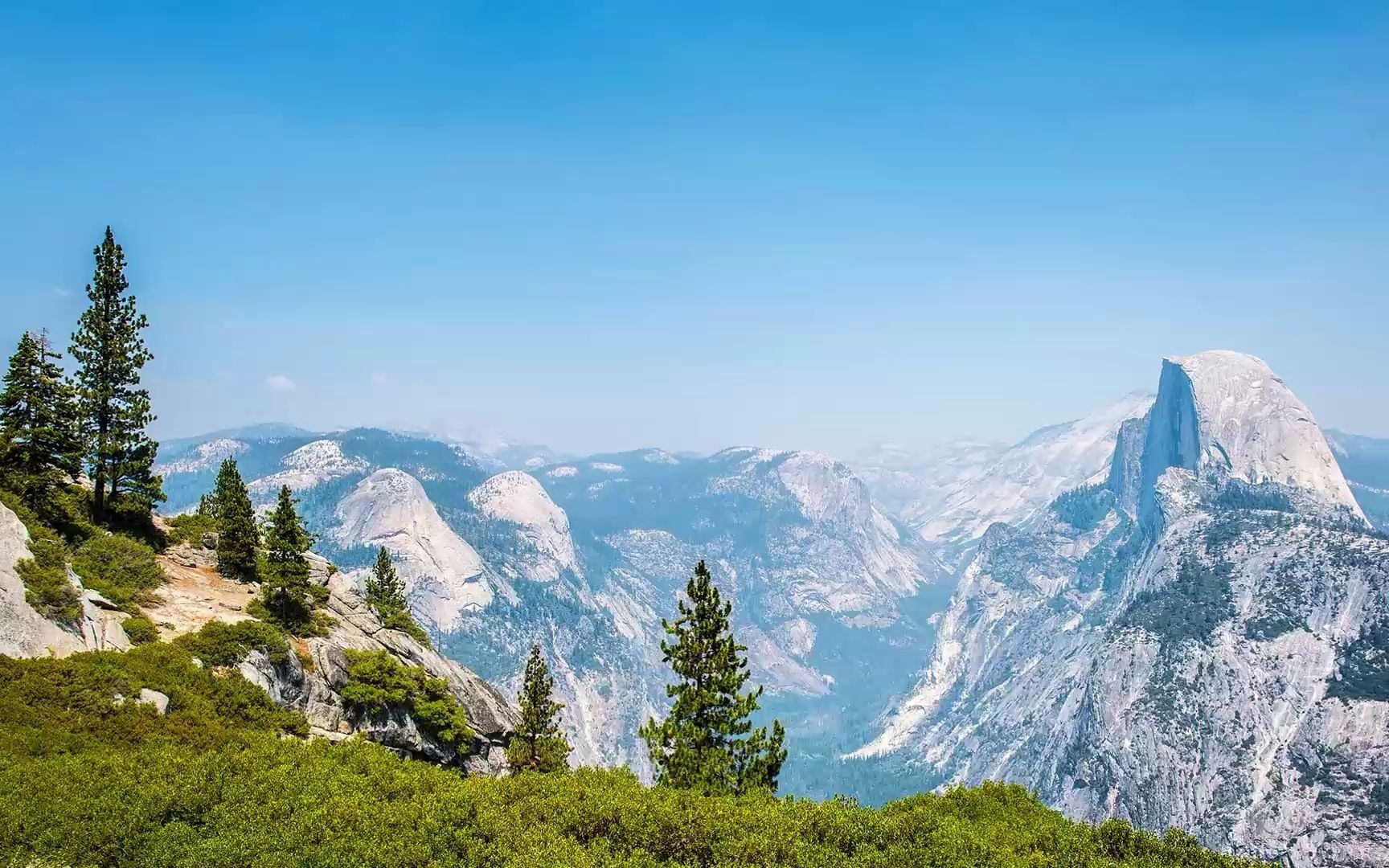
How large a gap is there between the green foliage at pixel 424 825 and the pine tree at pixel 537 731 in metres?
39.8

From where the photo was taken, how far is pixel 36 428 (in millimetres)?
55875

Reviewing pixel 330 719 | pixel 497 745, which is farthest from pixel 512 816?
pixel 497 745

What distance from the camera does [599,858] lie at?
30.0 metres

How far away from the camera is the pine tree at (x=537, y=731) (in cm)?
7781

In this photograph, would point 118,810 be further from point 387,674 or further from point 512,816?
point 387,674

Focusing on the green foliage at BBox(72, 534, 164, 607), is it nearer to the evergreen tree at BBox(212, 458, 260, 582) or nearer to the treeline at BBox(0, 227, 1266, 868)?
the treeline at BBox(0, 227, 1266, 868)

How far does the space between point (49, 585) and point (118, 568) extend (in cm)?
1228

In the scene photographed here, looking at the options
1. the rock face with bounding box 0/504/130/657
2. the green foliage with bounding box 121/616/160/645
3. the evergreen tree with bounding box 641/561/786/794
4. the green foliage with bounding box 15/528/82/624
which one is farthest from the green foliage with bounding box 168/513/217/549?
the evergreen tree with bounding box 641/561/786/794

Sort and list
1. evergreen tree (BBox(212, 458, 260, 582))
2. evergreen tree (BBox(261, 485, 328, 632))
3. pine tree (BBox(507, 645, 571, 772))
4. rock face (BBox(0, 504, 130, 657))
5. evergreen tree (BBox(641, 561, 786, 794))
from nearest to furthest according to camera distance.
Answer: rock face (BBox(0, 504, 130, 657)) → evergreen tree (BBox(261, 485, 328, 632)) → evergreen tree (BBox(641, 561, 786, 794)) → evergreen tree (BBox(212, 458, 260, 582)) → pine tree (BBox(507, 645, 571, 772))

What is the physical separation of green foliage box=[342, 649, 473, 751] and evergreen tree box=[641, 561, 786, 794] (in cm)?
1644

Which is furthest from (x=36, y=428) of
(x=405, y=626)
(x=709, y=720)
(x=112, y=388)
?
(x=709, y=720)

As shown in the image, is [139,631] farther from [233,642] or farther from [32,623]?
[32,623]

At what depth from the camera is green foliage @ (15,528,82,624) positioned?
4312cm

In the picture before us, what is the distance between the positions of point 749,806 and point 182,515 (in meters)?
66.9
